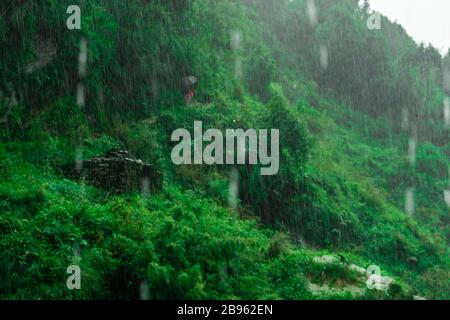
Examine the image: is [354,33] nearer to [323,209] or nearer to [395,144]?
[395,144]

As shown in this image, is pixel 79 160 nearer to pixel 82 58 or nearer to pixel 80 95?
pixel 80 95

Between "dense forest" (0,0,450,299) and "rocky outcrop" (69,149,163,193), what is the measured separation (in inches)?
10.3

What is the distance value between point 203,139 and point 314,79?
20.0 metres

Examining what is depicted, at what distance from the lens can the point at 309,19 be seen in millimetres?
39062

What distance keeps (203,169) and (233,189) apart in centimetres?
125

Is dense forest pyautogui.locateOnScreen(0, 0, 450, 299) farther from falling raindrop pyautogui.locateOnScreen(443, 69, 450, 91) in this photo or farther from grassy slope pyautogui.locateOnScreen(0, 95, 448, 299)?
falling raindrop pyautogui.locateOnScreen(443, 69, 450, 91)

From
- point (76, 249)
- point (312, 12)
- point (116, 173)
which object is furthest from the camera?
point (312, 12)

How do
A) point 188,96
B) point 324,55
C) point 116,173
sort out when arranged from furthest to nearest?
1. point 324,55
2. point 188,96
3. point 116,173

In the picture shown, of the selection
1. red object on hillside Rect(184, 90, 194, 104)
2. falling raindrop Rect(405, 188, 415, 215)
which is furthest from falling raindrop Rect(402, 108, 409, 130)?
red object on hillside Rect(184, 90, 194, 104)

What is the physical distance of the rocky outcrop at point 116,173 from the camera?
13.7 meters

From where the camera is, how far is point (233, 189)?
17.0 metres

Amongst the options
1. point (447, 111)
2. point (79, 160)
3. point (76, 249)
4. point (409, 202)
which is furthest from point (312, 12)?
point (76, 249)

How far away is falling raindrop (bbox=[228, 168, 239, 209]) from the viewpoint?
1608 cm

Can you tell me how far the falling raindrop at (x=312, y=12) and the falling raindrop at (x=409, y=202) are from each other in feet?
58.7
